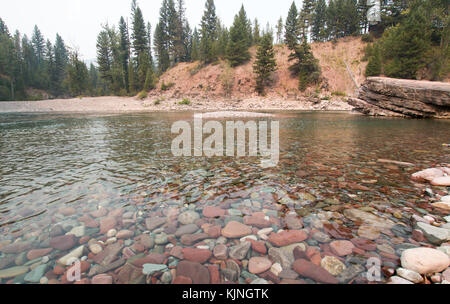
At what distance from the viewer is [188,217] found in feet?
10.8

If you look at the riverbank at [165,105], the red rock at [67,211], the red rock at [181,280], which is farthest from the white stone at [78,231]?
the riverbank at [165,105]

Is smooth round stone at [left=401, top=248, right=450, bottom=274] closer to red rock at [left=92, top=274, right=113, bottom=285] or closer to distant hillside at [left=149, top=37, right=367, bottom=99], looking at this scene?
red rock at [left=92, top=274, right=113, bottom=285]

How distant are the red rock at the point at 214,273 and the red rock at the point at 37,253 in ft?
6.68

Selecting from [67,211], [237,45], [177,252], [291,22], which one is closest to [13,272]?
[67,211]

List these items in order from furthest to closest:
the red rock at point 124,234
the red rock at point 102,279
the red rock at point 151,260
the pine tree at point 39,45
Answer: the pine tree at point 39,45 < the red rock at point 124,234 < the red rock at point 151,260 < the red rock at point 102,279

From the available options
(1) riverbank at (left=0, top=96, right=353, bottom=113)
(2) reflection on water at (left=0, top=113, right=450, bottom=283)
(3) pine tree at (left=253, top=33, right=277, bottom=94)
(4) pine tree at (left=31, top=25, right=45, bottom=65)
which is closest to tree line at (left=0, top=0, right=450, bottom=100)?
(3) pine tree at (left=253, top=33, right=277, bottom=94)

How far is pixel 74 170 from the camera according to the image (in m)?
5.62

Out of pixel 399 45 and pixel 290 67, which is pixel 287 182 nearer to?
pixel 399 45

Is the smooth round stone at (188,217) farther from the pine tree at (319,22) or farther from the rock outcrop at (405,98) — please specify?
the pine tree at (319,22)

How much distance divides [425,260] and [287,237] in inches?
55.4

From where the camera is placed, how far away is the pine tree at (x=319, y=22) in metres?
65.9

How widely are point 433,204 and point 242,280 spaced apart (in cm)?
374

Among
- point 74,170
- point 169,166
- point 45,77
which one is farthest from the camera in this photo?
point 45,77
